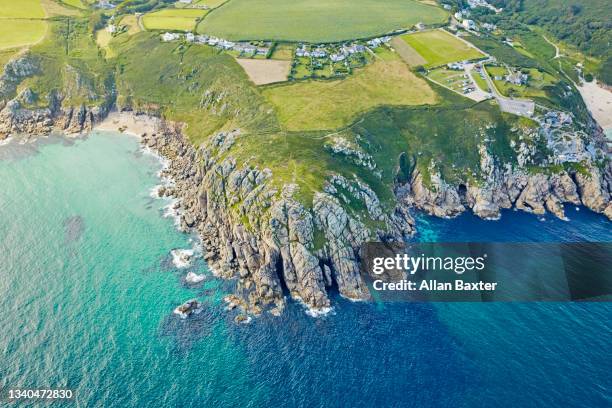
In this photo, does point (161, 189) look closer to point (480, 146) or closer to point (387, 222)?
point (387, 222)

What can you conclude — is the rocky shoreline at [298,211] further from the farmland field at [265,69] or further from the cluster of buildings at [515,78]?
the cluster of buildings at [515,78]

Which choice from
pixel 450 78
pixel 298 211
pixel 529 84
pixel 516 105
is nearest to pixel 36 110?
pixel 298 211

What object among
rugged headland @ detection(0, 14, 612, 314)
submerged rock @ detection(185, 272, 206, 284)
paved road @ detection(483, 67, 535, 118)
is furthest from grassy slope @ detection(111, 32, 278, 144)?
paved road @ detection(483, 67, 535, 118)

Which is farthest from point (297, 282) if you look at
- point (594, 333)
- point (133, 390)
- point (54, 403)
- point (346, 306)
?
point (594, 333)

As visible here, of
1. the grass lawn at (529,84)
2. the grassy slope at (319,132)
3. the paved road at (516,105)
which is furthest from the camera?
the grass lawn at (529,84)

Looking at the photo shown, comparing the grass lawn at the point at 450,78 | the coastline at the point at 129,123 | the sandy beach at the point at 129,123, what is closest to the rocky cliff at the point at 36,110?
the coastline at the point at 129,123

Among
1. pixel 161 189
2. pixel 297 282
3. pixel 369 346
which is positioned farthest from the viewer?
pixel 161 189

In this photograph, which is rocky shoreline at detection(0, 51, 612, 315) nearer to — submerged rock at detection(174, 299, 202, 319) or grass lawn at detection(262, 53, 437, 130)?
submerged rock at detection(174, 299, 202, 319)
